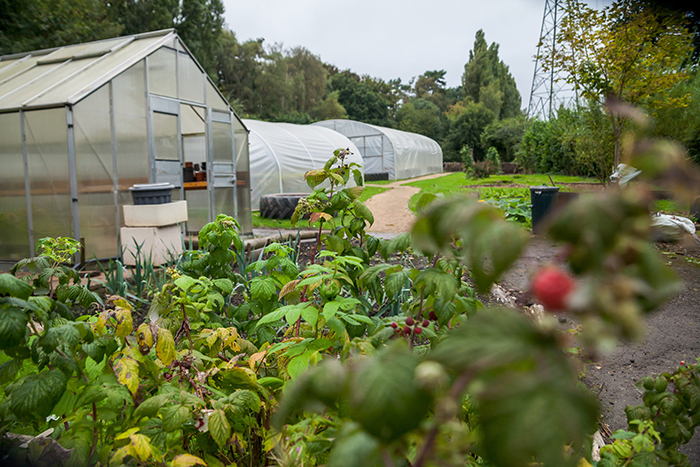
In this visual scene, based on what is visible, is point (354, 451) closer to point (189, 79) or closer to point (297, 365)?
point (297, 365)

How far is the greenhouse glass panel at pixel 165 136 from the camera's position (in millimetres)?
7352

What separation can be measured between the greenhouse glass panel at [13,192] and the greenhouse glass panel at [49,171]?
Answer: 0.72 feet

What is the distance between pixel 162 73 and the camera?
7.36 metres

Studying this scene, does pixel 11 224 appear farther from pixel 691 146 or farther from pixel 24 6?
pixel 691 146

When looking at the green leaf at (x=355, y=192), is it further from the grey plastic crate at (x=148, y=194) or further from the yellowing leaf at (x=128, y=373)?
the grey plastic crate at (x=148, y=194)

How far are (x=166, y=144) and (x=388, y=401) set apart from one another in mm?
8004

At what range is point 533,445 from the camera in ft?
0.96

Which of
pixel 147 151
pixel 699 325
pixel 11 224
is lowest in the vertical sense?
pixel 699 325

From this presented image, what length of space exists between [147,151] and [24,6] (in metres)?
10.3

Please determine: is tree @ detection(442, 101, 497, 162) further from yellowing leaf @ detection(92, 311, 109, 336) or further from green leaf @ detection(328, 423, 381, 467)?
green leaf @ detection(328, 423, 381, 467)

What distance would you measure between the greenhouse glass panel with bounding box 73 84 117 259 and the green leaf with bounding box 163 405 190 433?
5.93 metres

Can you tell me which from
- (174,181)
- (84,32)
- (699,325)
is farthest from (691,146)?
(84,32)

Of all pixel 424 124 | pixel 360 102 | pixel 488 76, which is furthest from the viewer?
pixel 488 76

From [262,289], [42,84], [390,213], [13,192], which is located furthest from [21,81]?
[262,289]
